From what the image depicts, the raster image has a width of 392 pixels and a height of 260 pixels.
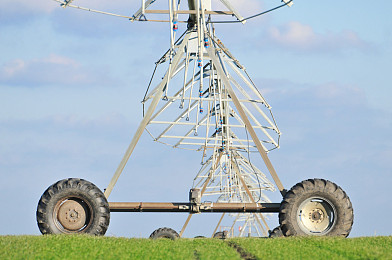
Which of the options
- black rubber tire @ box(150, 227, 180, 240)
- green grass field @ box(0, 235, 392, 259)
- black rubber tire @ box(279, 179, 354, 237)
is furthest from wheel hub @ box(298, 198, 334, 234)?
black rubber tire @ box(150, 227, 180, 240)

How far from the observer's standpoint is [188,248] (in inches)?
685

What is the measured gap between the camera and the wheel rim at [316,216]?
2105 centimetres

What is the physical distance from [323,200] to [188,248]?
18.6 feet

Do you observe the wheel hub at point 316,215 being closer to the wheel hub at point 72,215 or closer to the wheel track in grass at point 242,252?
the wheel track in grass at point 242,252

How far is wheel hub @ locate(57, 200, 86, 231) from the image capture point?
20766mm

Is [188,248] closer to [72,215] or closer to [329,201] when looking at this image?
[72,215]

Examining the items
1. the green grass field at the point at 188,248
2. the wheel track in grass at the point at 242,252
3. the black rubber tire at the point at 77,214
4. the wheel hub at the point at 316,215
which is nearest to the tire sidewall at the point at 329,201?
the wheel hub at the point at 316,215

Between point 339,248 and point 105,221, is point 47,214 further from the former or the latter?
point 339,248

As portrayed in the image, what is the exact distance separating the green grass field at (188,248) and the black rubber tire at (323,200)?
3.25 feet

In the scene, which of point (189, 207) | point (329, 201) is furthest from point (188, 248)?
point (329, 201)

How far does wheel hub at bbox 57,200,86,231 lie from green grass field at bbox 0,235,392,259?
A: 139cm

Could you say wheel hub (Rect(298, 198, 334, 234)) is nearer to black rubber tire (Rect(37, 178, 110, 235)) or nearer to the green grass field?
the green grass field

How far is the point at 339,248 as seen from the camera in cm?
1712

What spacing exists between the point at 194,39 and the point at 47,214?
8668mm
